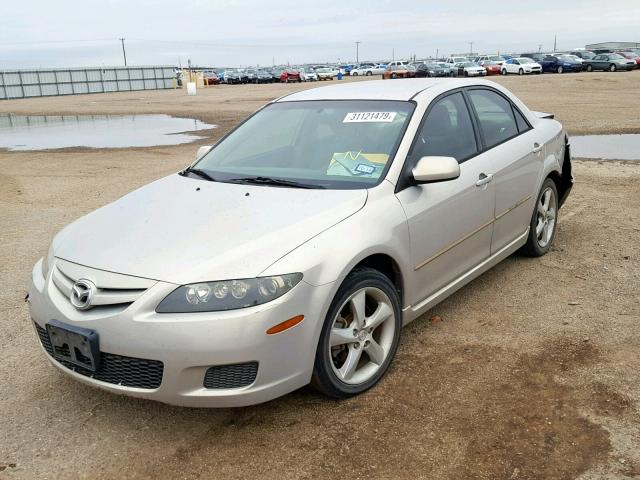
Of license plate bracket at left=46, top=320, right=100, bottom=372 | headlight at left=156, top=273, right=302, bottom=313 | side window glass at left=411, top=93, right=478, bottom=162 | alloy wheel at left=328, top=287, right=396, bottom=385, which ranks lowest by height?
alloy wheel at left=328, top=287, right=396, bottom=385

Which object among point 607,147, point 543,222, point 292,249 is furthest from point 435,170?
point 607,147

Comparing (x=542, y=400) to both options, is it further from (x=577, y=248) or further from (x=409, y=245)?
(x=577, y=248)

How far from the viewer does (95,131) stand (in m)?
19.8

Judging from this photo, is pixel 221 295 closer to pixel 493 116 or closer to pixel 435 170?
pixel 435 170

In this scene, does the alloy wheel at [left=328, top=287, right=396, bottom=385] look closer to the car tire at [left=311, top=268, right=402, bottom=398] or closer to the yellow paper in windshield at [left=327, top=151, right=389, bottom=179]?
the car tire at [left=311, top=268, right=402, bottom=398]

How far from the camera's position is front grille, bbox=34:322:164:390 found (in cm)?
290

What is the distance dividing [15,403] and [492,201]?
3.29 meters

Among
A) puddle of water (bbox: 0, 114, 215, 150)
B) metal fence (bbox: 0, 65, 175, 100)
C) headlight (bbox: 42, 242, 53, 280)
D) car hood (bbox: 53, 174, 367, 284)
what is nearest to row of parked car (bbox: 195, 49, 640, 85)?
metal fence (bbox: 0, 65, 175, 100)

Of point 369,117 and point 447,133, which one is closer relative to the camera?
point 369,117

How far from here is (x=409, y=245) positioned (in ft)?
12.1

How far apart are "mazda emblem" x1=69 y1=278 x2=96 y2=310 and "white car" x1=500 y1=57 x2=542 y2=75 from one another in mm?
50090

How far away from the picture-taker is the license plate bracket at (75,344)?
2.94 meters

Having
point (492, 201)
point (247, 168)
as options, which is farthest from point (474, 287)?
point (247, 168)

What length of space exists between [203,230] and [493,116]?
271 cm
